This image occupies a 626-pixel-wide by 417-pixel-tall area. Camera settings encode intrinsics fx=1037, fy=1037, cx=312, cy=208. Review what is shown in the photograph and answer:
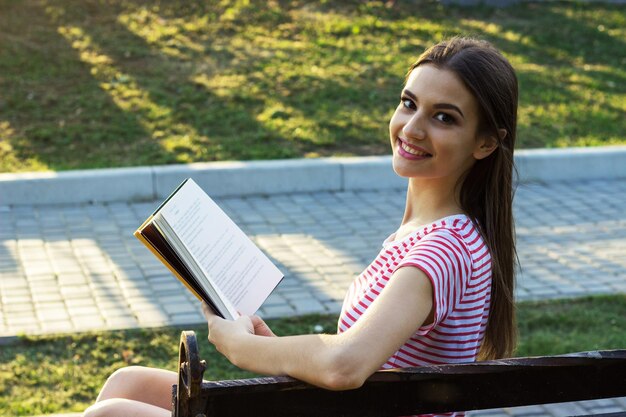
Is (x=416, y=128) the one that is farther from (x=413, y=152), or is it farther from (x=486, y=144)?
(x=486, y=144)

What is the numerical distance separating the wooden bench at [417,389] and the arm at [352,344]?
0.05 metres

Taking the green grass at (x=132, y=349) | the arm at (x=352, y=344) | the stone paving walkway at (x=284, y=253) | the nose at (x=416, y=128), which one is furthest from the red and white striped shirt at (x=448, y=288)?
the green grass at (x=132, y=349)

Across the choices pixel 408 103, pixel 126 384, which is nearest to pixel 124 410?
pixel 126 384

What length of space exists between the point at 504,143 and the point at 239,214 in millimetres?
5130

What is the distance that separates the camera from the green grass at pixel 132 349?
4.64 meters

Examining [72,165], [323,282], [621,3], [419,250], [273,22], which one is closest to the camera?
[419,250]

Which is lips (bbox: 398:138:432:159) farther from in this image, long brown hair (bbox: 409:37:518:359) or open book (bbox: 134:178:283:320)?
open book (bbox: 134:178:283:320)

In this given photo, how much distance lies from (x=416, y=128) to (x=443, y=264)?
406 mm

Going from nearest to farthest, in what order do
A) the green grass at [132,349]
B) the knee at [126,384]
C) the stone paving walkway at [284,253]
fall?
the knee at [126,384] < the green grass at [132,349] < the stone paving walkway at [284,253]

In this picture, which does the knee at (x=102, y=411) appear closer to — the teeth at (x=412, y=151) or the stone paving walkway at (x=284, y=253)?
the teeth at (x=412, y=151)

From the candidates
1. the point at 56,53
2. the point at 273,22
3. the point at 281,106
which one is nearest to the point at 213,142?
the point at 281,106

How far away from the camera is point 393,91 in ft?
34.0

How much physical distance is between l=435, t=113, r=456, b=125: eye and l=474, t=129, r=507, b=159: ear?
9 centimetres

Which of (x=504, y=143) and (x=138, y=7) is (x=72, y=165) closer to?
(x=138, y=7)
